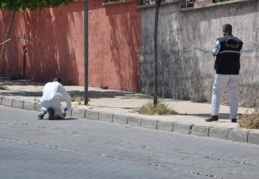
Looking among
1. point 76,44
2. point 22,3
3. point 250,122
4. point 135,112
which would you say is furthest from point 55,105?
point 76,44

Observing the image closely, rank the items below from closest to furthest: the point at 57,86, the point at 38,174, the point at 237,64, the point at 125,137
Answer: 1. the point at 38,174
2. the point at 125,137
3. the point at 237,64
4. the point at 57,86

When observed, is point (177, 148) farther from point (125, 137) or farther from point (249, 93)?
point (249, 93)

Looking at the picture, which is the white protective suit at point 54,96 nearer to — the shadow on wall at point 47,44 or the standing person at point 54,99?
the standing person at point 54,99

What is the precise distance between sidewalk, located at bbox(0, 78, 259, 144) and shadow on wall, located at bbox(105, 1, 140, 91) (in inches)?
19.5

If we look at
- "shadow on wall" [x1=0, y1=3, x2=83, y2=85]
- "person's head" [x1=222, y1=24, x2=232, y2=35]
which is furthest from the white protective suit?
"shadow on wall" [x1=0, y1=3, x2=83, y2=85]

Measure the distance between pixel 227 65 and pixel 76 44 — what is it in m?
11.5

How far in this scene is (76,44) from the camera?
25.5 meters

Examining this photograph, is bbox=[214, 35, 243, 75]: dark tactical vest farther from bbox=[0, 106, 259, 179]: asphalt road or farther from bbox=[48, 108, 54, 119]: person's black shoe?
bbox=[48, 108, 54, 119]: person's black shoe

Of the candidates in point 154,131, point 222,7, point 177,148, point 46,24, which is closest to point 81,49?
point 46,24

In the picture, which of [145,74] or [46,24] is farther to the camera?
[46,24]

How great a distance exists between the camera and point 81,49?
25.2m

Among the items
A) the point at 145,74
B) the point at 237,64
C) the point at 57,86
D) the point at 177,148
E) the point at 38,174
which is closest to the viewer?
the point at 38,174

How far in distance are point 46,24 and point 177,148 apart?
16071 millimetres

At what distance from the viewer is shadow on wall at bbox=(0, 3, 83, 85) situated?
25797mm
